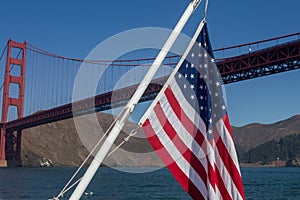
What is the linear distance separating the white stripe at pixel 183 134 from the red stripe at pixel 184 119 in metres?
0.04

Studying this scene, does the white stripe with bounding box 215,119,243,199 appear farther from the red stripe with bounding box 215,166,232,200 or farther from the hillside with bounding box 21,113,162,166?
the hillside with bounding box 21,113,162,166

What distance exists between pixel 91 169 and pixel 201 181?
193 centimetres

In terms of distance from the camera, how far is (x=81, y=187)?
4.18m

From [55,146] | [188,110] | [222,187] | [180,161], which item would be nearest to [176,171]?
[180,161]

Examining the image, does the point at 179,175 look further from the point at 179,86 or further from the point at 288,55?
the point at 288,55

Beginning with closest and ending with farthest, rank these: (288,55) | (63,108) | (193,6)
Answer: (193,6) < (288,55) < (63,108)

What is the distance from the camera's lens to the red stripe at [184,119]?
5782 mm

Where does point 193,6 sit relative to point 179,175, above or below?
above

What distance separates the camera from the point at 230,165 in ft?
18.1

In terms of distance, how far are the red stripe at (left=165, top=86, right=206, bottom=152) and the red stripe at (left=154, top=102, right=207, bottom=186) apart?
0.18 metres

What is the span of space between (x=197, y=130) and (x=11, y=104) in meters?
79.9

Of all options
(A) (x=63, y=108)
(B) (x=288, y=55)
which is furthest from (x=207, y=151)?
(A) (x=63, y=108)

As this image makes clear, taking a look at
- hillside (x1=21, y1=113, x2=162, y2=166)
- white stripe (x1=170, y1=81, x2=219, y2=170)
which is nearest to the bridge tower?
hillside (x1=21, y1=113, x2=162, y2=166)

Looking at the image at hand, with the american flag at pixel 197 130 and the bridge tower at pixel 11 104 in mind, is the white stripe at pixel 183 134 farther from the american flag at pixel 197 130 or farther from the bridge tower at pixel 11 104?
the bridge tower at pixel 11 104
